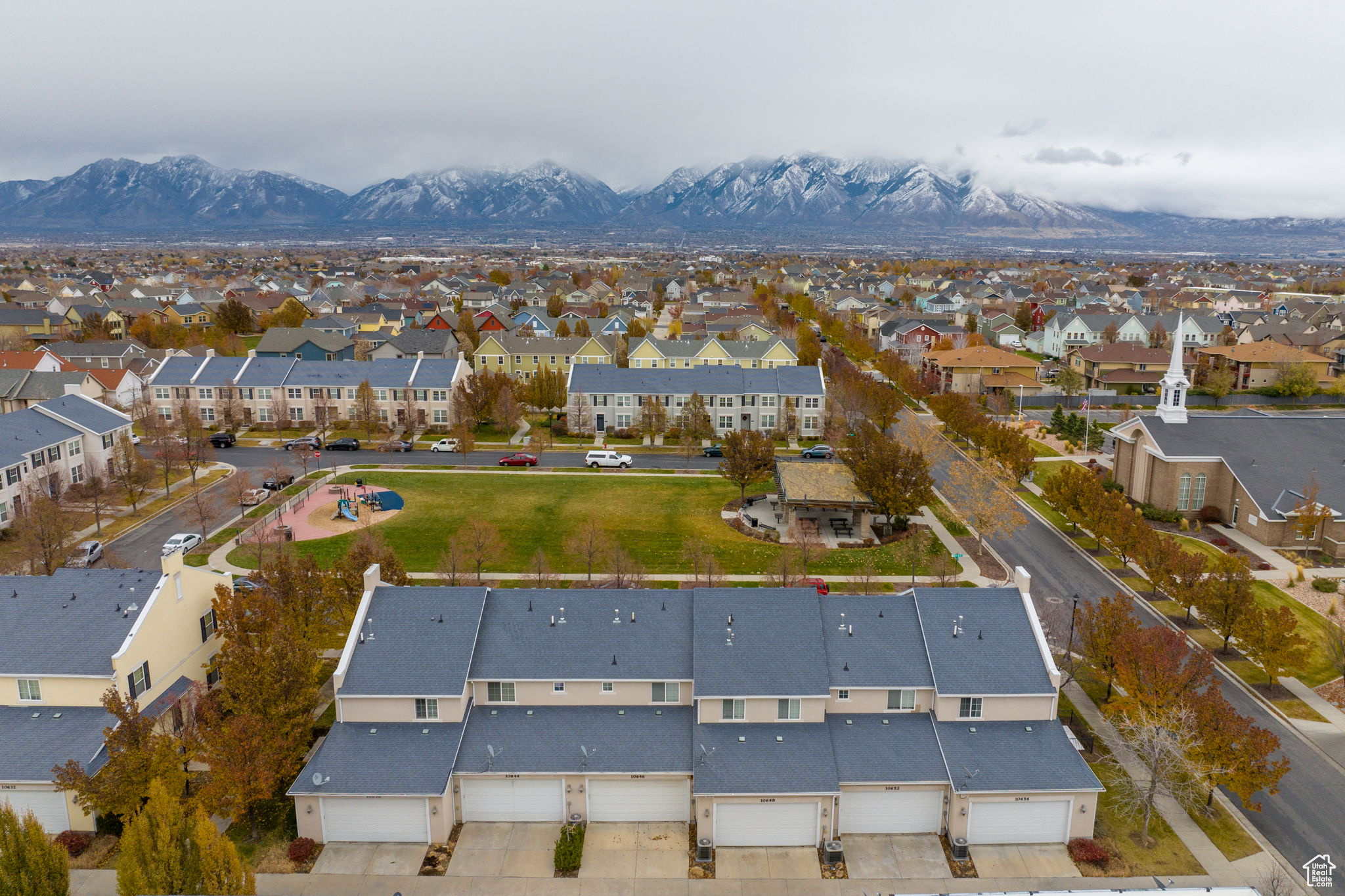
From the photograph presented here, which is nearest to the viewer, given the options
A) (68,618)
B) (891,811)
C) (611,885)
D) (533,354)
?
(611,885)

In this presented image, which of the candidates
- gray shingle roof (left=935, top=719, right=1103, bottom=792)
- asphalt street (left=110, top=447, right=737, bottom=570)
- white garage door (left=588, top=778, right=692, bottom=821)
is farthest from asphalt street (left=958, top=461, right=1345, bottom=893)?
asphalt street (left=110, top=447, right=737, bottom=570)

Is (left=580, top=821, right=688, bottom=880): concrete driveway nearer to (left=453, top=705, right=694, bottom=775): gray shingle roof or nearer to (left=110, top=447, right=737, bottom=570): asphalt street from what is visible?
(left=453, top=705, right=694, bottom=775): gray shingle roof

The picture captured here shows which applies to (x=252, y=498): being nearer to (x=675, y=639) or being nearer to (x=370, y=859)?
(x=370, y=859)

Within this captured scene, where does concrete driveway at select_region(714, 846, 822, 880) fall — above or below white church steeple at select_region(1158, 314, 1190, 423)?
below

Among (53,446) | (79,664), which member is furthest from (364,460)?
(79,664)

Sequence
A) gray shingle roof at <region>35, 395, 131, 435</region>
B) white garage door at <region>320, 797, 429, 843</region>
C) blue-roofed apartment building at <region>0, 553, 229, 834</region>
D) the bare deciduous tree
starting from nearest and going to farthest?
1. white garage door at <region>320, 797, 429, 843</region>
2. blue-roofed apartment building at <region>0, 553, 229, 834</region>
3. the bare deciduous tree
4. gray shingle roof at <region>35, 395, 131, 435</region>

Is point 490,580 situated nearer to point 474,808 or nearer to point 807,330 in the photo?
point 474,808
